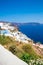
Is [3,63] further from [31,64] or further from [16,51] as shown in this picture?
[16,51]

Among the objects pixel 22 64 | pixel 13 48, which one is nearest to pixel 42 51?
pixel 13 48

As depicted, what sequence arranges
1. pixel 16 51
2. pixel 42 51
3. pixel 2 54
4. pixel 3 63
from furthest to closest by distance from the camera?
pixel 42 51 < pixel 16 51 < pixel 2 54 < pixel 3 63

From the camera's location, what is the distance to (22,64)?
471 cm

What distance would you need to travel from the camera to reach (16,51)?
10.7m

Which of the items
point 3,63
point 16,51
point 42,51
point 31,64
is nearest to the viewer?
point 3,63

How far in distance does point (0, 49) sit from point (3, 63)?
0.54 m

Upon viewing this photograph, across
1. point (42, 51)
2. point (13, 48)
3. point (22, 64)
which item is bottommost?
point (42, 51)

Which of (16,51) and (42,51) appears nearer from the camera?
(16,51)

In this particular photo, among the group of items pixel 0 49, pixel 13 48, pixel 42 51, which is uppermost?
pixel 0 49

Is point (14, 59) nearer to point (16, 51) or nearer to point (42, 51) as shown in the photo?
point (16, 51)

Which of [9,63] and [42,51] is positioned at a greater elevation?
[9,63]

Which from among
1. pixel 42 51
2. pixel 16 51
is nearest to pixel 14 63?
pixel 16 51

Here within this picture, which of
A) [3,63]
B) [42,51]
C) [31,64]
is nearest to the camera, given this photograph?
[3,63]

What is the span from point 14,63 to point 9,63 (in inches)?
6.5
